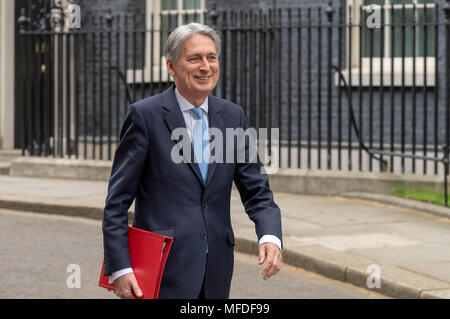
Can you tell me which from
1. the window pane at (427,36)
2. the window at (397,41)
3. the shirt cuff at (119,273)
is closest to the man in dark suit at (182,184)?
the shirt cuff at (119,273)

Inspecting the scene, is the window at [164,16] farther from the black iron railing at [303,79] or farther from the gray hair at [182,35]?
the gray hair at [182,35]

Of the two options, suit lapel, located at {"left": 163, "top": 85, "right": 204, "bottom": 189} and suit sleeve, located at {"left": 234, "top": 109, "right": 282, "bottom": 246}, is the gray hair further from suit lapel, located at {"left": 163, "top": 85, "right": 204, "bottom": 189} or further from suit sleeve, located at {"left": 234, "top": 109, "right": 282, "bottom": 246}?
suit sleeve, located at {"left": 234, "top": 109, "right": 282, "bottom": 246}

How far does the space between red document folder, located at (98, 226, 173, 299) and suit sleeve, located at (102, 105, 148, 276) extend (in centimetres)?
3

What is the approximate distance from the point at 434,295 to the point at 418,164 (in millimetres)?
6601

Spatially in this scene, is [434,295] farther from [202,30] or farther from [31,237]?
[31,237]

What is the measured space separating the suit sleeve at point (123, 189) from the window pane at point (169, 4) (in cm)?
1222

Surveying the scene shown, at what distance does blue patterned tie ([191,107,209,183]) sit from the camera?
3609mm

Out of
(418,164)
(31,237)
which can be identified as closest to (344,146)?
(418,164)

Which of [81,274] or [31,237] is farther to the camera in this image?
[31,237]

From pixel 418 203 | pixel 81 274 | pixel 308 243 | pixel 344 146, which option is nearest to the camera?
pixel 81 274

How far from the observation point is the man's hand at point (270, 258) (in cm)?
362

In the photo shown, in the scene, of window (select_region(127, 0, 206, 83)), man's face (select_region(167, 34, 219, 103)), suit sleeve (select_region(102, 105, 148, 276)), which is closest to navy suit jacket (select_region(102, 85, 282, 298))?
suit sleeve (select_region(102, 105, 148, 276))

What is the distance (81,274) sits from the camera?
7.45m

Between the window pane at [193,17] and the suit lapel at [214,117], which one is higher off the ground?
the window pane at [193,17]
